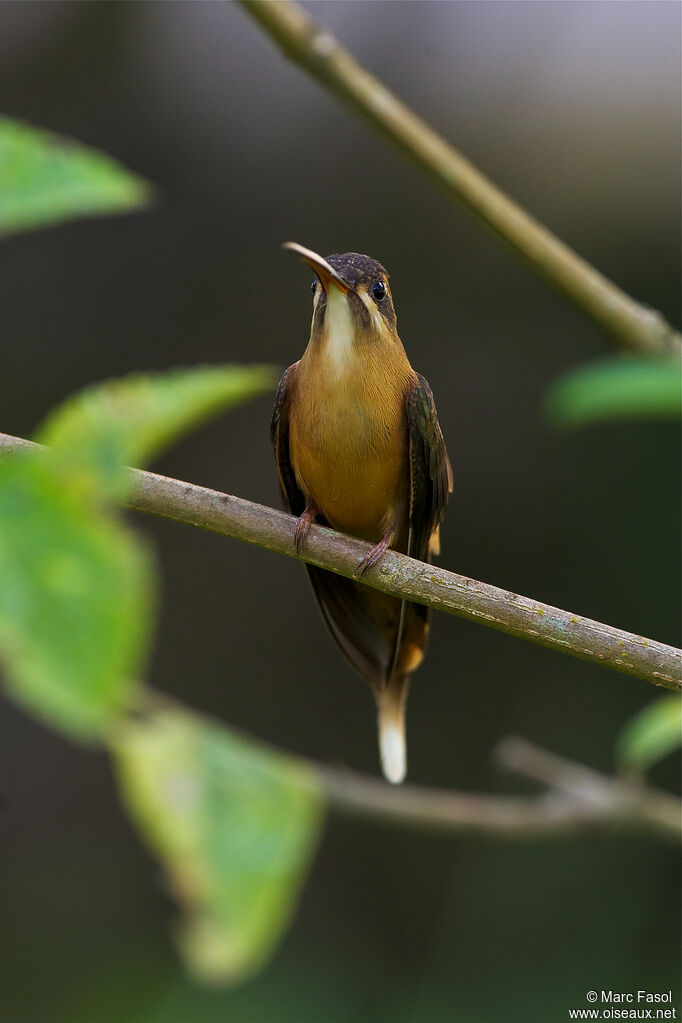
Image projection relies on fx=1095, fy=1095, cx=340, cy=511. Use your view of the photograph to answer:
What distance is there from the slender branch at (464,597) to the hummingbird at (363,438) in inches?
39.7

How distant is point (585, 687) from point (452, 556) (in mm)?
1206

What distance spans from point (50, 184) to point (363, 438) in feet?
9.22

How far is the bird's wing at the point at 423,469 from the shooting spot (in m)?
3.96

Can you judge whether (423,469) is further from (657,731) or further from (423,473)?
(657,731)

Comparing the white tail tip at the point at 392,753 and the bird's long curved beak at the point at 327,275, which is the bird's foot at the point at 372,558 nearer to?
the bird's long curved beak at the point at 327,275

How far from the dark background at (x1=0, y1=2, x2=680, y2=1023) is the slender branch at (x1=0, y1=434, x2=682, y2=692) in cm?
420

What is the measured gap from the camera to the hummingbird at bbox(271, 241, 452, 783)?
12.5 feet

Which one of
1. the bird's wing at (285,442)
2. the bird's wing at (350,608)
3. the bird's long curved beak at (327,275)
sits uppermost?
the bird's long curved beak at (327,275)

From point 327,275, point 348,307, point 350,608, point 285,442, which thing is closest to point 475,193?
point 327,275

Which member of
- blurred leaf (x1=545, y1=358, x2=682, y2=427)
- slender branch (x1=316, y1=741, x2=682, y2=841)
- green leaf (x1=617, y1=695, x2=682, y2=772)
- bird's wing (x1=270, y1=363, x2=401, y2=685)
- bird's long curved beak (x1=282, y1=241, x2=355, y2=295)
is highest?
bird's long curved beak (x1=282, y1=241, x2=355, y2=295)

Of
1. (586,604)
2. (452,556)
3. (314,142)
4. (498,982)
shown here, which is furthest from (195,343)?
(498,982)

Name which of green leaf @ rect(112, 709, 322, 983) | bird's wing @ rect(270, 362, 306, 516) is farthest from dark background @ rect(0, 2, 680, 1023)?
green leaf @ rect(112, 709, 322, 983)

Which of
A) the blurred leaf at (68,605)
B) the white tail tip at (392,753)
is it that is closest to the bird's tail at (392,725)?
the white tail tip at (392,753)

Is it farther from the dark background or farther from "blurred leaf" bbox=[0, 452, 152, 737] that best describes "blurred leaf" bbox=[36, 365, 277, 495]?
the dark background
